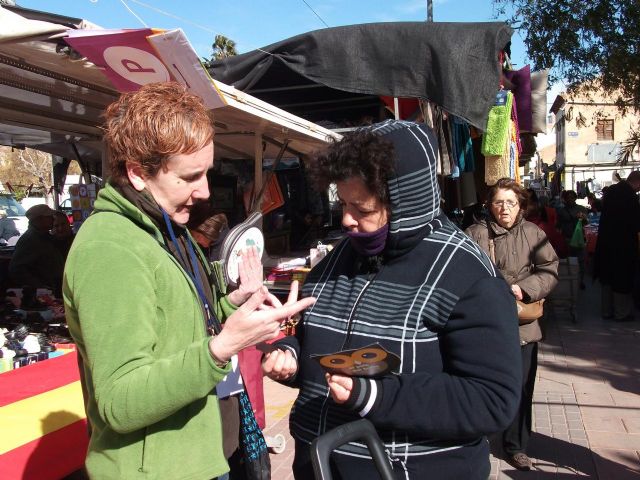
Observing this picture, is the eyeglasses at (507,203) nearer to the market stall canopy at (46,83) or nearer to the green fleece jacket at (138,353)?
the market stall canopy at (46,83)

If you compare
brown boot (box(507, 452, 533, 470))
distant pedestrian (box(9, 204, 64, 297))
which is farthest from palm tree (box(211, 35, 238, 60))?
brown boot (box(507, 452, 533, 470))

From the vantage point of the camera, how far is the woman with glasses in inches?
147

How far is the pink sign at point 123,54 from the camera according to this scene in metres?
2.89

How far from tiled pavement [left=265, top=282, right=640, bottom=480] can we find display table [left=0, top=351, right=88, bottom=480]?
1470 mm

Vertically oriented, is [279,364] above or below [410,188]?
below

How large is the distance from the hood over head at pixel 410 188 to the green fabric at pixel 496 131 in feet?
11.8

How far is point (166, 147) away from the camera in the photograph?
1585 millimetres

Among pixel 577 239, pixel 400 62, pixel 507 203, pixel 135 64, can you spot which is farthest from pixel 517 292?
pixel 577 239

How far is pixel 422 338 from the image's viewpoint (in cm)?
156

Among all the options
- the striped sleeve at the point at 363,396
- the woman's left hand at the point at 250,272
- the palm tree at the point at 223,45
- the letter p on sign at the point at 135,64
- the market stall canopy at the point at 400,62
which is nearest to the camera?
the striped sleeve at the point at 363,396

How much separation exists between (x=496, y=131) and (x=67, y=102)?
11.1 feet

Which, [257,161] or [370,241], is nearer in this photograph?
[370,241]

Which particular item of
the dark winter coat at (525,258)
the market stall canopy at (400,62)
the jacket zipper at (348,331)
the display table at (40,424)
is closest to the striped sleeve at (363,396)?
the jacket zipper at (348,331)

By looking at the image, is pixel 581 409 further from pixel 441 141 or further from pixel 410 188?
pixel 410 188
